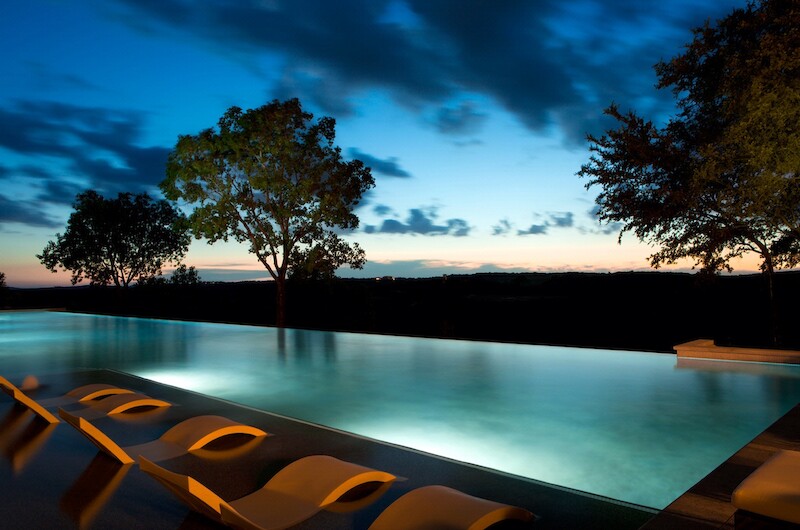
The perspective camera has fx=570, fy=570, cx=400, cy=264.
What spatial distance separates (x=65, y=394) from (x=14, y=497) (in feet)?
10.5

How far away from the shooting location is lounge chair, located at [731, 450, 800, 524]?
7.53ft

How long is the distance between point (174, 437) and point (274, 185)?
12.9 meters

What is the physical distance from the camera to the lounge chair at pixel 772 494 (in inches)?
90.4

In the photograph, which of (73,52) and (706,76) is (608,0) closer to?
(706,76)

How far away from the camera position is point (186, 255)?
101 feet

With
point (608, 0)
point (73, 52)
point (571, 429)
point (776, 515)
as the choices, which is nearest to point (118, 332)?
point (73, 52)

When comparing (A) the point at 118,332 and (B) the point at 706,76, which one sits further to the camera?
(A) the point at 118,332

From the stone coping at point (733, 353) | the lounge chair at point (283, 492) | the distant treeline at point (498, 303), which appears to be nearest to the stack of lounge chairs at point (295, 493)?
the lounge chair at point (283, 492)

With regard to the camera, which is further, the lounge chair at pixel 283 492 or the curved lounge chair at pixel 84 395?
the curved lounge chair at pixel 84 395

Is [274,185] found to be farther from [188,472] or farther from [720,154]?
[188,472]

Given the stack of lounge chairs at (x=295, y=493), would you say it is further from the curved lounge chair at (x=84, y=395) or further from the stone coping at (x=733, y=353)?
the stone coping at (x=733, y=353)

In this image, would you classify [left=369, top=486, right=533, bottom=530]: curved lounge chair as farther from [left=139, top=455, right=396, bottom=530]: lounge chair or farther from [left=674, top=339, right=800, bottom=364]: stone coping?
[left=674, top=339, right=800, bottom=364]: stone coping

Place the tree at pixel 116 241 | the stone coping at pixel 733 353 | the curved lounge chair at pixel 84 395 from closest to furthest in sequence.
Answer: the curved lounge chair at pixel 84 395 → the stone coping at pixel 733 353 → the tree at pixel 116 241

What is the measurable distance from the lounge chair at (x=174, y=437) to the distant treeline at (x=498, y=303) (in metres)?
14.9
